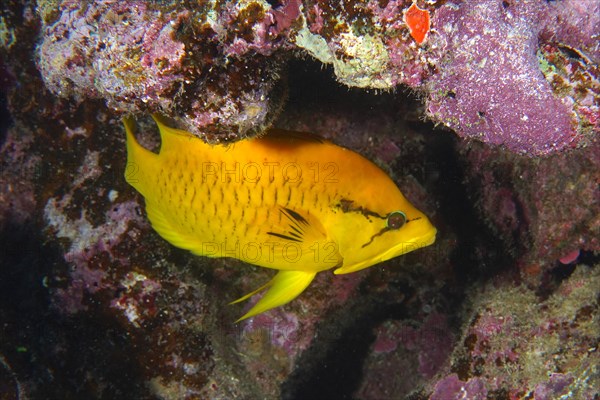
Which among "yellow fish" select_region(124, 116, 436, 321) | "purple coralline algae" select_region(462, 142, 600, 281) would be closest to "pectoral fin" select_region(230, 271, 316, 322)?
"yellow fish" select_region(124, 116, 436, 321)

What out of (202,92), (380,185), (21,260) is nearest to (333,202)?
(380,185)

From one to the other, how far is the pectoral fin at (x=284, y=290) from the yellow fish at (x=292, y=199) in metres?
0.04

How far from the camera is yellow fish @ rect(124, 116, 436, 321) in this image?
267cm

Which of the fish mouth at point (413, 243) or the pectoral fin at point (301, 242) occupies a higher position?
the fish mouth at point (413, 243)

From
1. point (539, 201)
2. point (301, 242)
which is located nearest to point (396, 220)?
point (301, 242)

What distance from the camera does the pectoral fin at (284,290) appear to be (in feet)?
9.80

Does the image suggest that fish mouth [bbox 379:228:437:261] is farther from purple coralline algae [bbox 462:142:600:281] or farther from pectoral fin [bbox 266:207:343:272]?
purple coralline algae [bbox 462:142:600:281]

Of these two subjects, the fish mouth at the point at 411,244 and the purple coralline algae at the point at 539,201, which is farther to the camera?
the purple coralline algae at the point at 539,201

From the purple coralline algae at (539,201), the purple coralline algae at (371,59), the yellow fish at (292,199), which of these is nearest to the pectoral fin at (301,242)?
the yellow fish at (292,199)

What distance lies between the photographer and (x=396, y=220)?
2.63 m

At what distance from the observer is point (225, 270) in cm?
396

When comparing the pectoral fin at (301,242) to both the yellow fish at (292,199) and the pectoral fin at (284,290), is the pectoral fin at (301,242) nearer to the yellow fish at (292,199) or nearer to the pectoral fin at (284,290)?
the yellow fish at (292,199)

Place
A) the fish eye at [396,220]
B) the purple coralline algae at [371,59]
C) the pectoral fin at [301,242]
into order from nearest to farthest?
the purple coralline algae at [371,59], the fish eye at [396,220], the pectoral fin at [301,242]

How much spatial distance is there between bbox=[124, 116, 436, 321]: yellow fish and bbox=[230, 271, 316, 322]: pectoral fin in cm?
4
